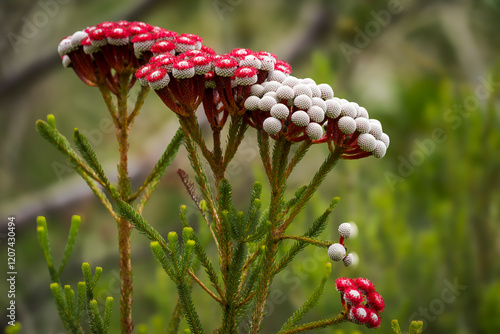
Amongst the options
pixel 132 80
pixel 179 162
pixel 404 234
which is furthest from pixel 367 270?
pixel 179 162

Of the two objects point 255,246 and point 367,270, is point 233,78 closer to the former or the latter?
point 255,246

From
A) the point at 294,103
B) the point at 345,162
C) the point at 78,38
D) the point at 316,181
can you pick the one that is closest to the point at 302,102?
the point at 294,103

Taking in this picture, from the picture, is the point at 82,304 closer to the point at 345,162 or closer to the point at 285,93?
the point at 285,93

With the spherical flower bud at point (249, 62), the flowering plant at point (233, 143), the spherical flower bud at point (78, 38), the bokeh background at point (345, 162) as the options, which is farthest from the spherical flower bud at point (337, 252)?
the bokeh background at point (345, 162)

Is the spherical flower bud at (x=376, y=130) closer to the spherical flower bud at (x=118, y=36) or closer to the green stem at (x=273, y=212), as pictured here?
the green stem at (x=273, y=212)

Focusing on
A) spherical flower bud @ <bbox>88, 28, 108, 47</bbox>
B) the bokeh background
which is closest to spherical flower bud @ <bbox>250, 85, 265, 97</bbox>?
spherical flower bud @ <bbox>88, 28, 108, 47</bbox>
